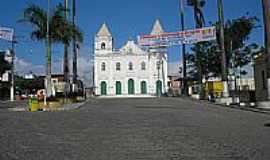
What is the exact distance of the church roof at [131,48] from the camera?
81312 mm

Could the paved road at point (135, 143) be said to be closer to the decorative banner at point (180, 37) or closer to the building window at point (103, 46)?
the decorative banner at point (180, 37)

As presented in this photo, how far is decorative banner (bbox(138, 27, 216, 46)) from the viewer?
3938 centimetres

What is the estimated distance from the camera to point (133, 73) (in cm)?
8069

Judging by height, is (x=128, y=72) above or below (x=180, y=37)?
below

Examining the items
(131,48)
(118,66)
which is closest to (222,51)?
(118,66)

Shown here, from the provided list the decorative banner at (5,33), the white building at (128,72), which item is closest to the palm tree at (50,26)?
the decorative banner at (5,33)

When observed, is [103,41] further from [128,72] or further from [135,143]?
[135,143]

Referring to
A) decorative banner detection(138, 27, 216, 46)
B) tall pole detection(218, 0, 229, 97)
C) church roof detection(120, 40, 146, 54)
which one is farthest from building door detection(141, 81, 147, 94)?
tall pole detection(218, 0, 229, 97)

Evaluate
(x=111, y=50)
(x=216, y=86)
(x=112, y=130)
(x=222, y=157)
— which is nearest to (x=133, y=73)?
(x=111, y=50)

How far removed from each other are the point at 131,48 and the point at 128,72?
497 cm

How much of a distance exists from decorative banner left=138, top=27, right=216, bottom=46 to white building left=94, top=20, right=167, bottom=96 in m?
36.4

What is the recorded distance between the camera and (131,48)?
82.3m

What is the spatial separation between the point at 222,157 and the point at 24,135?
6011mm

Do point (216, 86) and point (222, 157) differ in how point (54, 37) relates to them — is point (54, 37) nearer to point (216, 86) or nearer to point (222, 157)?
point (216, 86)
